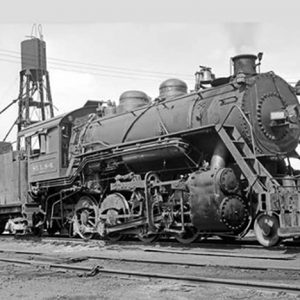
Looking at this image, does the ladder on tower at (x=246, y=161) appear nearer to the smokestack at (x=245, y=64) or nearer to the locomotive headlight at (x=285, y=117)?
the locomotive headlight at (x=285, y=117)

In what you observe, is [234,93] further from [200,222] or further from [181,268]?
[181,268]

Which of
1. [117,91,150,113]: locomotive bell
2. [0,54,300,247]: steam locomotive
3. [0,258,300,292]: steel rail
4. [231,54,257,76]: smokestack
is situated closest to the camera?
[0,258,300,292]: steel rail

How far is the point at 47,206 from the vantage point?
14742 millimetres

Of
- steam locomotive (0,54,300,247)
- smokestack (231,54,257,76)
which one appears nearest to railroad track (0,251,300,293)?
steam locomotive (0,54,300,247)

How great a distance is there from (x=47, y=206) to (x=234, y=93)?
726cm

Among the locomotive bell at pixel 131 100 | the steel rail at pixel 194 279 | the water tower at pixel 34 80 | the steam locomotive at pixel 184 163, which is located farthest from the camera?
the water tower at pixel 34 80

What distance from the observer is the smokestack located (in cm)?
1073

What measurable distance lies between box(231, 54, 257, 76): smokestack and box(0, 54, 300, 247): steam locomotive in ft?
0.07

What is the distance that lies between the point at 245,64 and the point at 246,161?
2.30 metres

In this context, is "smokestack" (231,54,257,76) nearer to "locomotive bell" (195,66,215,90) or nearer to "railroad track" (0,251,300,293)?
"locomotive bell" (195,66,215,90)

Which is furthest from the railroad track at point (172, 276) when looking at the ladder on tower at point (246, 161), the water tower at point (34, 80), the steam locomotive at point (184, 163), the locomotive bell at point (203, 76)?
the water tower at point (34, 80)

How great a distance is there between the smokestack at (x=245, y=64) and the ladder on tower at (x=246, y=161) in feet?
4.81

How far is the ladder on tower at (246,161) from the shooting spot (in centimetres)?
962

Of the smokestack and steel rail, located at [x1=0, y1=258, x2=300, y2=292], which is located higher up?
the smokestack
